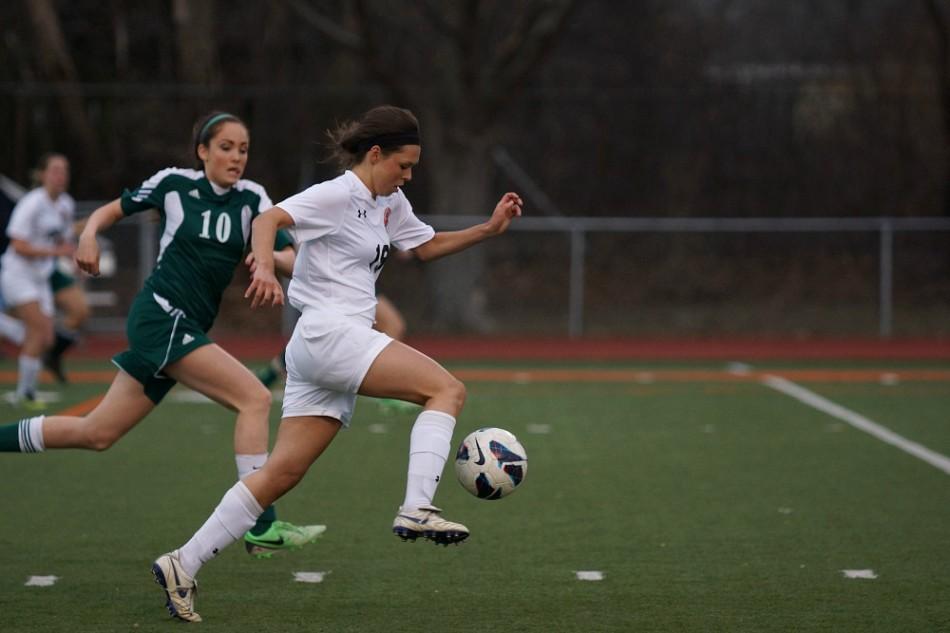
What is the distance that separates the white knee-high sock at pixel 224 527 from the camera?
5.28 metres

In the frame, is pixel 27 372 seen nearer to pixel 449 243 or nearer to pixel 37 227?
pixel 37 227

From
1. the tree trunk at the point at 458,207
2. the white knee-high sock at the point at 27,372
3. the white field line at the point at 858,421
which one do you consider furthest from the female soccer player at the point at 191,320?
the tree trunk at the point at 458,207

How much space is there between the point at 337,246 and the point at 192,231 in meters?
1.32

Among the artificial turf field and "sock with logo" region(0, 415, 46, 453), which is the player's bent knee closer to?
the artificial turf field

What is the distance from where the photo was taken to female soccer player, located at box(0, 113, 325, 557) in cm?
621

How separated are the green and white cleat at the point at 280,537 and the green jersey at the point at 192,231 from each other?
3.27 ft

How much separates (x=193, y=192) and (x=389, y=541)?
197cm

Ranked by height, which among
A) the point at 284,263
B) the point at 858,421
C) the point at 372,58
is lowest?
the point at 858,421

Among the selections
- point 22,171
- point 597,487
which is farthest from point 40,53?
point 597,487

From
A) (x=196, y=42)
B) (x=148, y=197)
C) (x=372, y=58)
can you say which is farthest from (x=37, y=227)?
(x=196, y=42)

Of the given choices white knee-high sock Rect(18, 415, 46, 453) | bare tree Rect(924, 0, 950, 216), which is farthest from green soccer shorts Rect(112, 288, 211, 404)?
bare tree Rect(924, 0, 950, 216)

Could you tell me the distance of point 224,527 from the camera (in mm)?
5293

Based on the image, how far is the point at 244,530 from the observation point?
5316 mm

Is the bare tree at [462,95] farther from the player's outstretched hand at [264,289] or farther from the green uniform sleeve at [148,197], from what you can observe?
the player's outstretched hand at [264,289]
